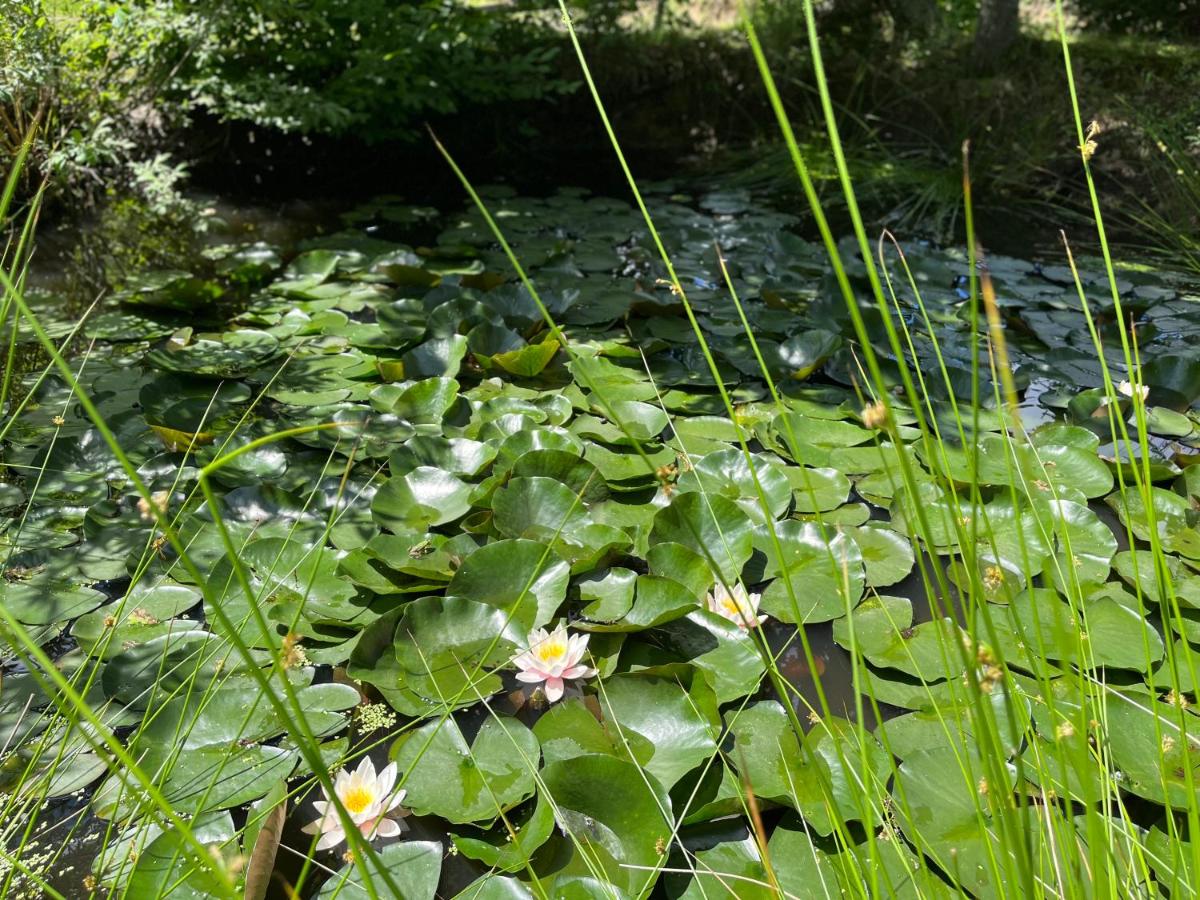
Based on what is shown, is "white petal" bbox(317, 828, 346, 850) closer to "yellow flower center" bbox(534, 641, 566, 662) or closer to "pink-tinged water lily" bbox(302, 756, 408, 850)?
"pink-tinged water lily" bbox(302, 756, 408, 850)

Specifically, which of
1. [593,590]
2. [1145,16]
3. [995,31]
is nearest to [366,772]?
[593,590]

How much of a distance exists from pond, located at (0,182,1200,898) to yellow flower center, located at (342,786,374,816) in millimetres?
70

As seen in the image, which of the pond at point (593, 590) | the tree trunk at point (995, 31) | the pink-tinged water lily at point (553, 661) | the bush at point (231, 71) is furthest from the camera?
the tree trunk at point (995, 31)

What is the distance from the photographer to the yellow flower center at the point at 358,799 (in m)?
1.12

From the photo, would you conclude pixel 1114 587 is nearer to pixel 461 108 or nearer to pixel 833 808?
pixel 833 808

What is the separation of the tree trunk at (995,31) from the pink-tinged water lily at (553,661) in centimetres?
525

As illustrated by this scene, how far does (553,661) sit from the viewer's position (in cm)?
135

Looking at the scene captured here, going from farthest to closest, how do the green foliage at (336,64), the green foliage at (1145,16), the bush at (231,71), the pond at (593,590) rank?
the green foliage at (1145,16) → the green foliage at (336,64) → the bush at (231,71) → the pond at (593,590)

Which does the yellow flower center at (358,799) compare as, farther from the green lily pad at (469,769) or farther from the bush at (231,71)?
the bush at (231,71)

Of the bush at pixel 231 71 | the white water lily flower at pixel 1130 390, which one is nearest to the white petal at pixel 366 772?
the white water lily flower at pixel 1130 390

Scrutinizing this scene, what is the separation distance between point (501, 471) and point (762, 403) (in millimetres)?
842

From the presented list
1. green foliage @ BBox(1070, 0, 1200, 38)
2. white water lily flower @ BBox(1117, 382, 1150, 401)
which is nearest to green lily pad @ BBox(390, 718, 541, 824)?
white water lily flower @ BBox(1117, 382, 1150, 401)

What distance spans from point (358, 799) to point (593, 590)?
1.93ft

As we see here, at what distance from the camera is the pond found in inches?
40.2
